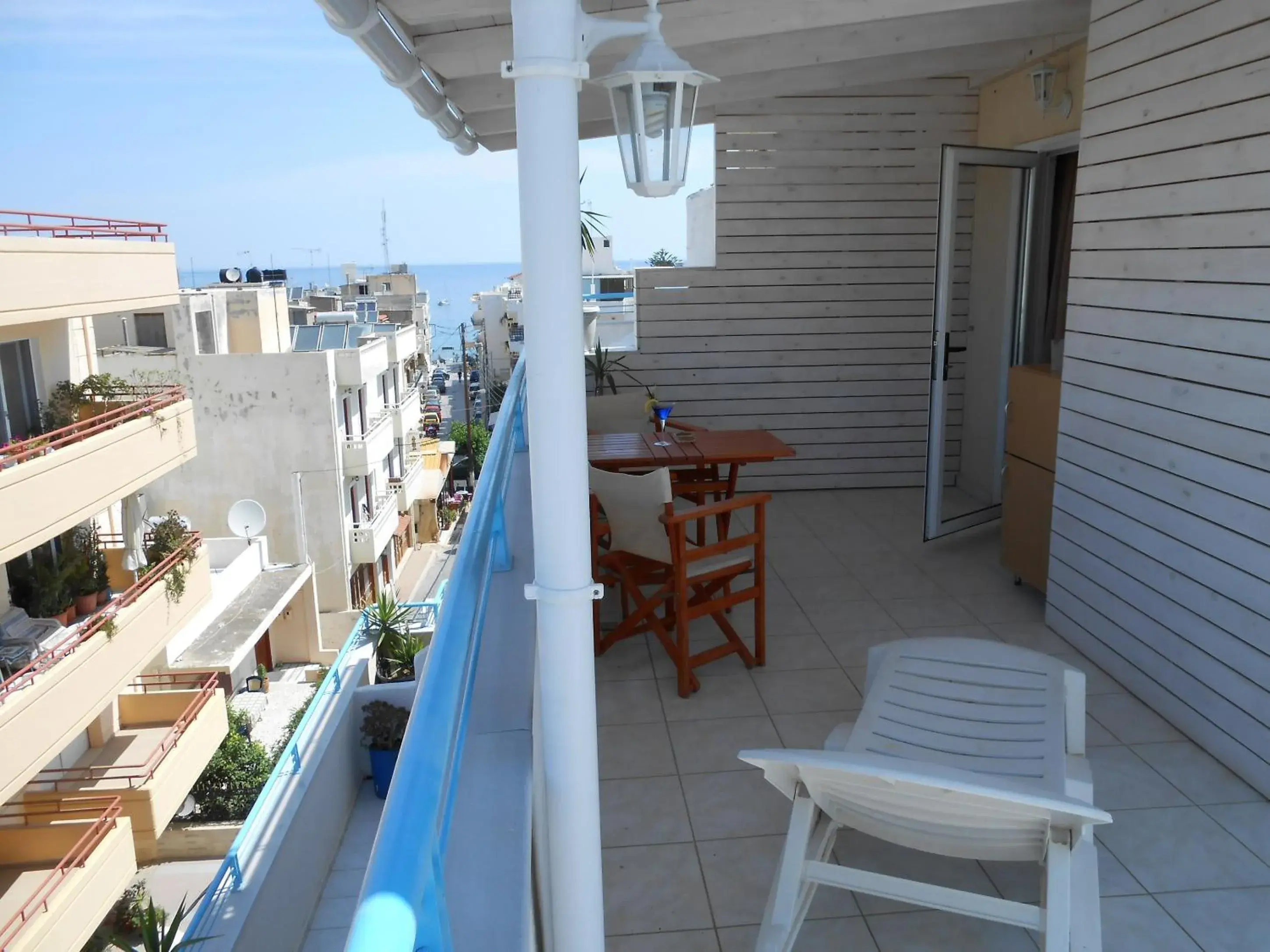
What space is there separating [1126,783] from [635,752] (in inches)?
64.1

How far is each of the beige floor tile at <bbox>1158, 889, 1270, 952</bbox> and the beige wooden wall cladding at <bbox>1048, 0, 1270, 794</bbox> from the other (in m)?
0.64

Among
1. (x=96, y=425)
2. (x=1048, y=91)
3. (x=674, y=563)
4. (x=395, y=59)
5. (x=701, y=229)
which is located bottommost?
(x=96, y=425)

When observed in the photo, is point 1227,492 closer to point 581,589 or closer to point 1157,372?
point 1157,372

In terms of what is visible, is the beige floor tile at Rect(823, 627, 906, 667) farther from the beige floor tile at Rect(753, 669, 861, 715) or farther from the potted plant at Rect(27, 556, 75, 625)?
the potted plant at Rect(27, 556, 75, 625)

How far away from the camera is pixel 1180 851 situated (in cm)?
284

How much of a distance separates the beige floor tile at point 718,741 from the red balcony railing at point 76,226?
343 inches

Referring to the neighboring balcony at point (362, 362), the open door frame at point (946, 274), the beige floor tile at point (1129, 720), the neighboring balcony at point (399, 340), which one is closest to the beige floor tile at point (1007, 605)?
the open door frame at point (946, 274)

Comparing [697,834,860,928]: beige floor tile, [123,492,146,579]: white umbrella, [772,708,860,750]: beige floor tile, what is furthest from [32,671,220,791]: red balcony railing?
[697,834,860,928]: beige floor tile

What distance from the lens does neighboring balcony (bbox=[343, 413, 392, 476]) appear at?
19.5 m

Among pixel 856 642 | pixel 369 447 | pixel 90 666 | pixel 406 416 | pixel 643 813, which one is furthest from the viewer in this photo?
pixel 406 416

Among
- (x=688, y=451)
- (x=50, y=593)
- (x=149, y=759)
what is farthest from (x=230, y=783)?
(x=688, y=451)

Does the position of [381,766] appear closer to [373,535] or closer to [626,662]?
[626,662]

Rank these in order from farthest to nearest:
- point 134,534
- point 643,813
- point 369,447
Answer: point 369,447 < point 134,534 < point 643,813

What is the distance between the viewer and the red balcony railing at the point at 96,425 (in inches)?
356
